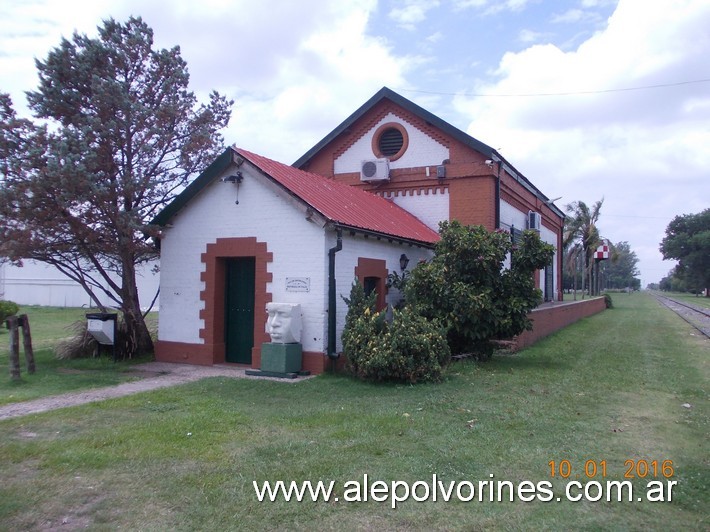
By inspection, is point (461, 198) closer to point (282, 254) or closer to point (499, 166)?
point (499, 166)

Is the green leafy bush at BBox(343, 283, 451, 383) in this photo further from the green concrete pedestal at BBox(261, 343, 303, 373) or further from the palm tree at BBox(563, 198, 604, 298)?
the palm tree at BBox(563, 198, 604, 298)

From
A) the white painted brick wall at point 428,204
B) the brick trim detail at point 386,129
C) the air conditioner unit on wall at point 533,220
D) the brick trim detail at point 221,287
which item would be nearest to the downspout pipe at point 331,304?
the brick trim detail at point 221,287

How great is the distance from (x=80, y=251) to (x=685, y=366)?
13205 mm

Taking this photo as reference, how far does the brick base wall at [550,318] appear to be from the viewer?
52.8 feet

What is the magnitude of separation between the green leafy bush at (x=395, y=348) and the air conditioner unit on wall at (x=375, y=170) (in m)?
7.71

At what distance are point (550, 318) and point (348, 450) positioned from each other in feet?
49.3

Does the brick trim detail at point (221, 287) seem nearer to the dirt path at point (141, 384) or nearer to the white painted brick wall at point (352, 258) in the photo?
the dirt path at point (141, 384)

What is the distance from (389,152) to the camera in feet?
→ 61.1

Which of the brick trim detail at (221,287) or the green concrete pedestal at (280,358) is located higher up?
the brick trim detail at (221,287)

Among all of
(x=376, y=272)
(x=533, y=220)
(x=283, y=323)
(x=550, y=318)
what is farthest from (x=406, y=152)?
(x=283, y=323)

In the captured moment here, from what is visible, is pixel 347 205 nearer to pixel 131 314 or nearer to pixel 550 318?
pixel 131 314

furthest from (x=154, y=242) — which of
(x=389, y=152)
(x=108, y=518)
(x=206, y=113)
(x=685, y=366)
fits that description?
(x=685, y=366)

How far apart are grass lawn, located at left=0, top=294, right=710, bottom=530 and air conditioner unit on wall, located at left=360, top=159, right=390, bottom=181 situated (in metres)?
8.67

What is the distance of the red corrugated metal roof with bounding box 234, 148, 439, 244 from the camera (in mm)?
11922
